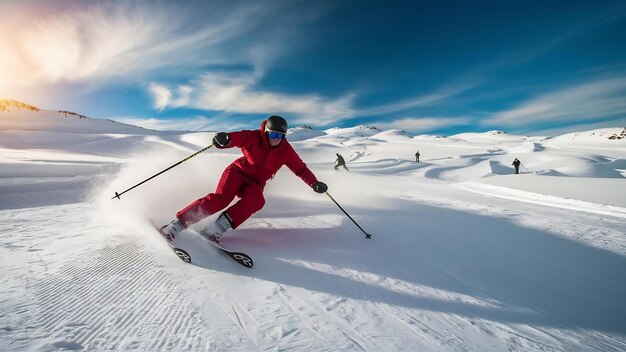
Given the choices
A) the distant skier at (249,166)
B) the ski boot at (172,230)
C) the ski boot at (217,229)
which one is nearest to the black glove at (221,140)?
the distant skier at (249,166)

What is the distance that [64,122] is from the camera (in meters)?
57.8

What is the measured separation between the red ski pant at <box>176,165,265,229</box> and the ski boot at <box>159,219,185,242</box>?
55 millimetres

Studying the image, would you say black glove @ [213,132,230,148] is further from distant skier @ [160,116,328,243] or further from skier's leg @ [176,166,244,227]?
skier's leg @ [176,166,244,227]

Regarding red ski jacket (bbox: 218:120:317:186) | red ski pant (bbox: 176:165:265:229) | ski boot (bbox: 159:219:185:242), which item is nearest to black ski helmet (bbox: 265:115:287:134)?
red ski jacket (bbox: 218:120:317:186)

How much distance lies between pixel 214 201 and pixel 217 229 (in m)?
0.46

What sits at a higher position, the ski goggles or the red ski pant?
the ski goggles

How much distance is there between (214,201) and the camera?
3.78 m

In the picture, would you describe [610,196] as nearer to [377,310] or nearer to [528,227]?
[528,227]

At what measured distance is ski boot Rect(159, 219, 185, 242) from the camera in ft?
11.2

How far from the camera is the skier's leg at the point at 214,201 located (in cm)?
355

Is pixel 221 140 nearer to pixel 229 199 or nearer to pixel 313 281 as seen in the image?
pixel 229 199

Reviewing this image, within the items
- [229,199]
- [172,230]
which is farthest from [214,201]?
[172,230]

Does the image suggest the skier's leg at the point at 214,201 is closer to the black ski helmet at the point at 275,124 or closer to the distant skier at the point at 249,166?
the distant skier at the point at 249,166

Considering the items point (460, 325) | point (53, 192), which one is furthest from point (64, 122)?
point (460, 325)
